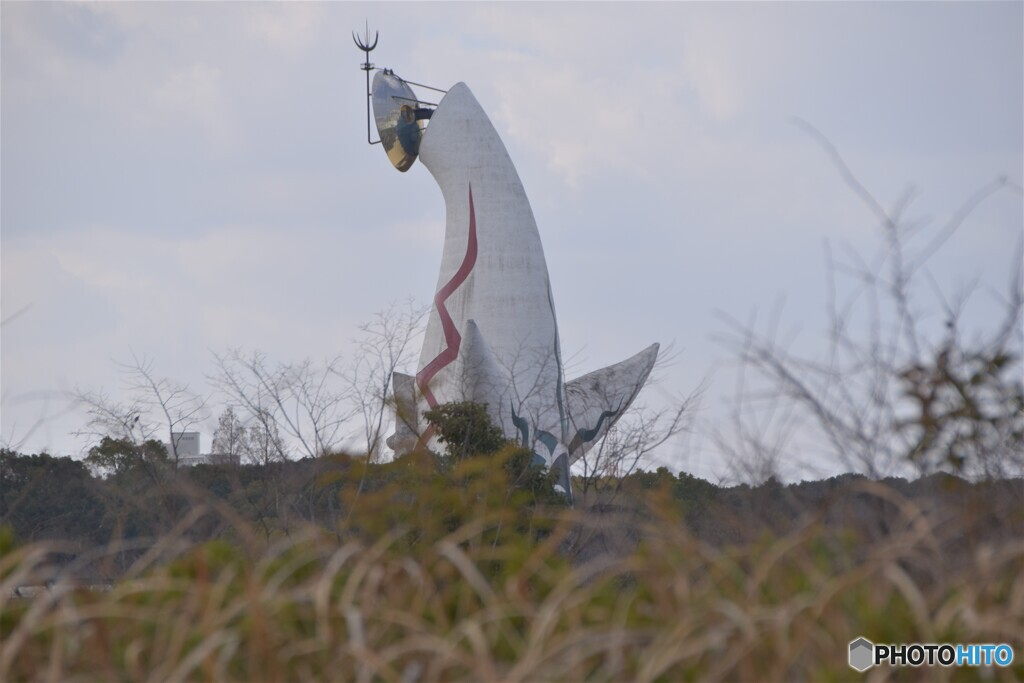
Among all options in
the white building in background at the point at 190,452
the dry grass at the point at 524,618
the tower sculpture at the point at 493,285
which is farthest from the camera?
the tower sculpture at the point at 493,285

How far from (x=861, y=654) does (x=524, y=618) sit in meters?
1.12

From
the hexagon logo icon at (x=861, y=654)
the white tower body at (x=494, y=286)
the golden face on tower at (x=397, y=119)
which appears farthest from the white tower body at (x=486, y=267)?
the hexagon logo icon at (x=861, y=654)

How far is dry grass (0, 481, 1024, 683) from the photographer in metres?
3.87

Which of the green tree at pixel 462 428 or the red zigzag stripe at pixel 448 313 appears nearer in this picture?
the green tree at pixel 462 428

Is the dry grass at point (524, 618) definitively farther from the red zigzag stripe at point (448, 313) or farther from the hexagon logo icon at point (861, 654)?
the red zigzag stripe at point (448, 313)

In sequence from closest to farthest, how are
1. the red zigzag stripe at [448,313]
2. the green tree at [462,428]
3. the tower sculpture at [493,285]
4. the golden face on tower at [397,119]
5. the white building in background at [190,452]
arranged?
the green tree at [462,428], the white building in background at [190,452], the tower sculpture at [493,285], the red zigzag stripe at [448,313], the golden face on tower at [397,119]

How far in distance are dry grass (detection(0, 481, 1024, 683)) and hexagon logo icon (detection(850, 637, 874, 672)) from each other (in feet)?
0.11

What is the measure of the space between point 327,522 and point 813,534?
933cm

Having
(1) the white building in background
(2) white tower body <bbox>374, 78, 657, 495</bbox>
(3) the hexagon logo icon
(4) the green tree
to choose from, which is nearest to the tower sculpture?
(2) white tower body <bbox>374, 78, 657, 495</bbox>

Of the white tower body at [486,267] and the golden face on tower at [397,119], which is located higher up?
the golden face on tower at [397,119]

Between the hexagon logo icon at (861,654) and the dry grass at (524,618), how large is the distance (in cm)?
3

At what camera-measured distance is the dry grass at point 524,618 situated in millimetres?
3867

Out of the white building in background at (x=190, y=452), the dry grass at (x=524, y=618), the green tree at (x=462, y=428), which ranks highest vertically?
the white building in background at (x=190, y=452)

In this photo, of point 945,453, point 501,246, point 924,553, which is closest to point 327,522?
point 945,453
